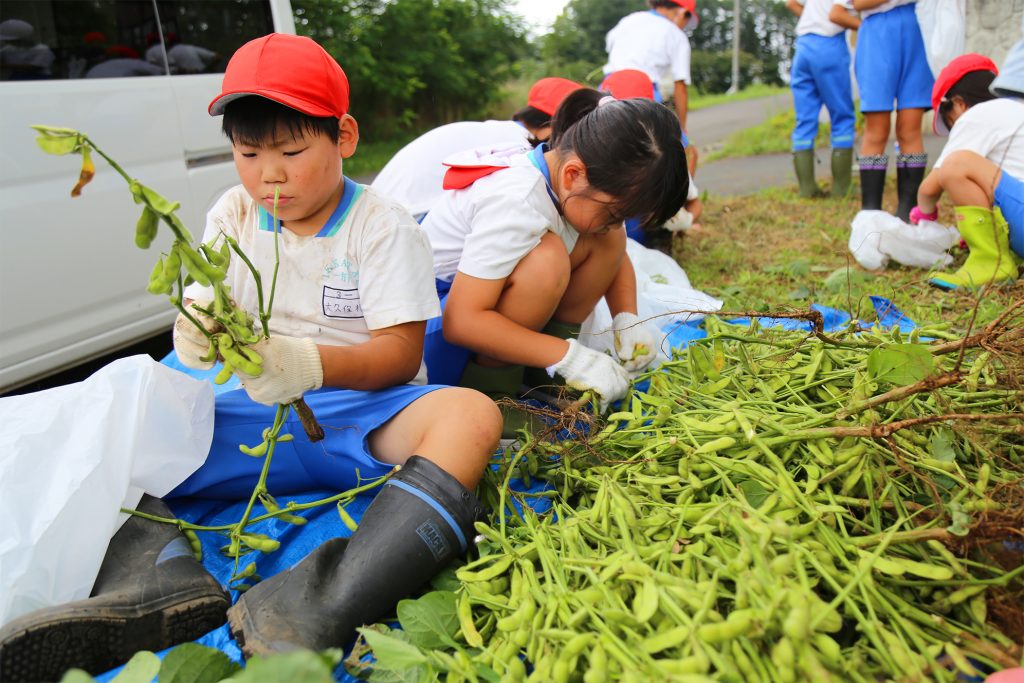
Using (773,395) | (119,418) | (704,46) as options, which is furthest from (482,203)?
(704,46)

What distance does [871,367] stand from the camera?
130 centimetres

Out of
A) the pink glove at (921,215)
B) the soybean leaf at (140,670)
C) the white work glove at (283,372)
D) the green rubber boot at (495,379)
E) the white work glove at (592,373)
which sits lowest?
the green rubber boot at (495,379)

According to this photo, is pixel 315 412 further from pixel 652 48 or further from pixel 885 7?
pixel 885 7

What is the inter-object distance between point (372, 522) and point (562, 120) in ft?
4.19

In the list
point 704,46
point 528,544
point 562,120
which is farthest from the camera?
point 704,46

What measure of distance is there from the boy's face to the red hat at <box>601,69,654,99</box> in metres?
2.34

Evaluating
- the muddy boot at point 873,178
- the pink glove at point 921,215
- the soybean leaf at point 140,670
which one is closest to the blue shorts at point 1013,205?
the pink glove at point 921,215

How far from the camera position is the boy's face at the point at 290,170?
4.69ft

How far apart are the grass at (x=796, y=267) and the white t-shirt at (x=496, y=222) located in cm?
74

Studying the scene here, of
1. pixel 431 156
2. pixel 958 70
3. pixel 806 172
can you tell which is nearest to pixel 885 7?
pixel 958 70

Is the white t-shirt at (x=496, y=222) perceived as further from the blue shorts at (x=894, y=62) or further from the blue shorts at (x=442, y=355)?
the blue shorts at (x=894, y=62)

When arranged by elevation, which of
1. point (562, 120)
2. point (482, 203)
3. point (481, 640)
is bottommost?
point (481, 640)

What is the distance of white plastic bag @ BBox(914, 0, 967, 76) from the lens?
11.2ft

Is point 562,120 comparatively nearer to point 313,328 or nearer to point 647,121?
point 647,121
